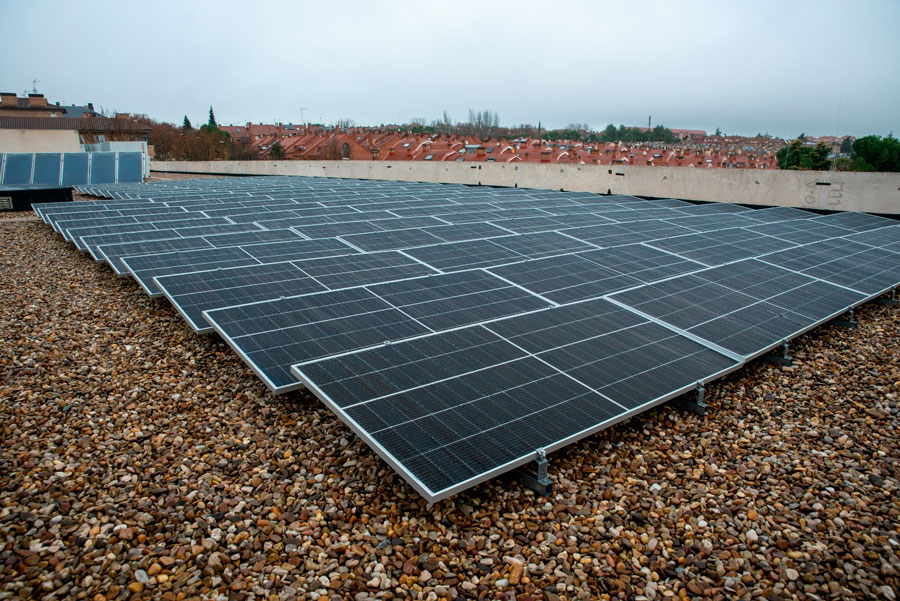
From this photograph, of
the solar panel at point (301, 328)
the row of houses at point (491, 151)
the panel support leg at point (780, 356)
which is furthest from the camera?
the row of houses at point (491, 151)

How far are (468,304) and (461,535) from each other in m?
4.97

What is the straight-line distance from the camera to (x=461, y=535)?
545 cm

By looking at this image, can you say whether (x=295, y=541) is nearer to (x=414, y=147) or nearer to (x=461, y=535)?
(x=461, y=535)

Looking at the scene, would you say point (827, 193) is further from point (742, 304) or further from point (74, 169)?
point (74, 169)

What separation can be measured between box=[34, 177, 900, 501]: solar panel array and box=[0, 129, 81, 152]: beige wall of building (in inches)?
1022

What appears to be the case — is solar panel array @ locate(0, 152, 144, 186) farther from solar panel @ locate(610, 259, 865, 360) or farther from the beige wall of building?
solar panel @ locate(610, 259, 865, 360)

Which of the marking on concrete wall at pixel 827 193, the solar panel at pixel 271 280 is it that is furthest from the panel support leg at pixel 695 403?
the marking on concrete wall at pixel 827 193

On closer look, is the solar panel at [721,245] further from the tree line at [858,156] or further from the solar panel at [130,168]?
the solar panel at [130,168]

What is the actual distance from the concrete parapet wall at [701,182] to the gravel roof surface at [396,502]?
17.3 metres

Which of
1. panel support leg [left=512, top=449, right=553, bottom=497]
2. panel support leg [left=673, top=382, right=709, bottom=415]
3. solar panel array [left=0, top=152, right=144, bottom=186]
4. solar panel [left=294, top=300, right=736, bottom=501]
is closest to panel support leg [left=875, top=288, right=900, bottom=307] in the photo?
solar panel [left=294, top=300, right=736, bottom=501]

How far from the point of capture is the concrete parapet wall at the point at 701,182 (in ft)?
73.4

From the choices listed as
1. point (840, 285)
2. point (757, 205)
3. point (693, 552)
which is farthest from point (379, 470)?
point (757, 205)

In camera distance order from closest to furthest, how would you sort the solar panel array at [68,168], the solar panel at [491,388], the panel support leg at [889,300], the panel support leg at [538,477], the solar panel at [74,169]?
the solar panel at [491,388] < the panel support leg at [538,477] < the panel support leg at [889,300] < the solar panel array at [68,168] < the solar panel at [74,169]

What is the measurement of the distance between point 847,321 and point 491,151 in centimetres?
6526
